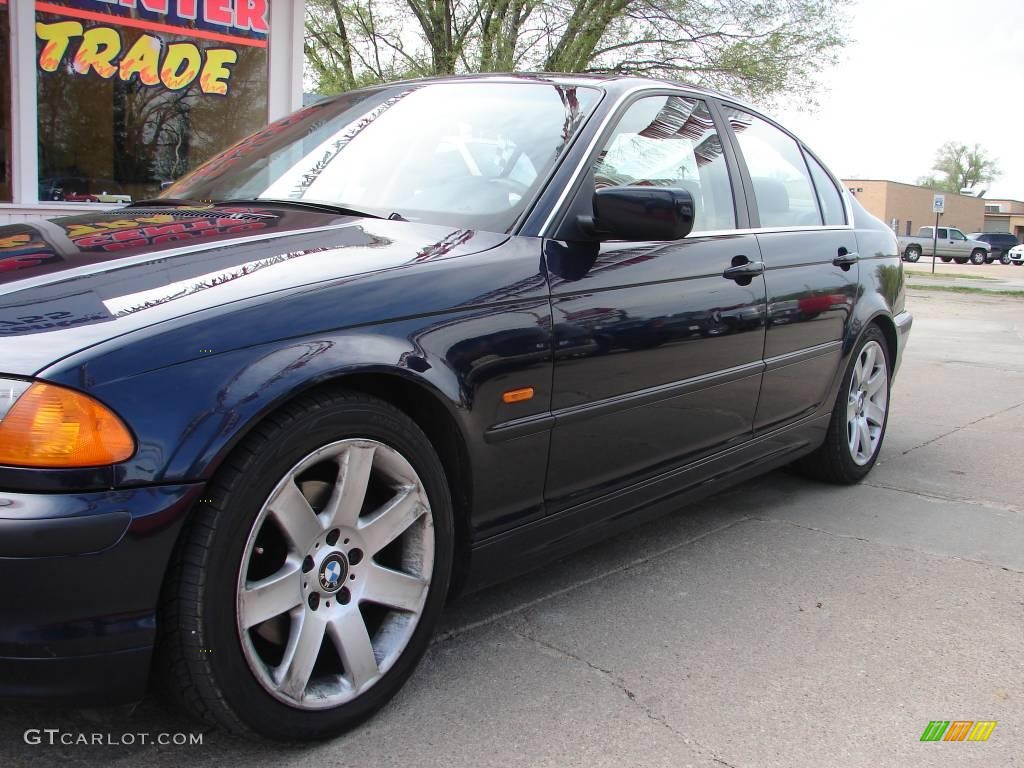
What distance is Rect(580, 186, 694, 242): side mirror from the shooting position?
2584mm

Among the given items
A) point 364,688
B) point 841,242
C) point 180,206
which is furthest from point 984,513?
point 180,206

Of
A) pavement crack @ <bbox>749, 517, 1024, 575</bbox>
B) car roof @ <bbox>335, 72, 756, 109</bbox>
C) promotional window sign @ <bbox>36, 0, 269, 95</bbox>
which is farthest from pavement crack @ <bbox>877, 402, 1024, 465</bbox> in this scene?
promotional window sign @ <bbox>36, 0, 269, 95</bbox>

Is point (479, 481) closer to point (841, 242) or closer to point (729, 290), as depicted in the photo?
point (729, 290)

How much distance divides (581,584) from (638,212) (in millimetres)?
1243

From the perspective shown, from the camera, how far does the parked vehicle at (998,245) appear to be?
49.8 meters

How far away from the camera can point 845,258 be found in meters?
4.05

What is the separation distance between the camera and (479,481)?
241cm

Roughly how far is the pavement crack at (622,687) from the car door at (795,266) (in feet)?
4.25

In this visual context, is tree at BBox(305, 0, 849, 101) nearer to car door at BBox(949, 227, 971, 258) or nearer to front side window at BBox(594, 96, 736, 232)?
front side window at BBox(594, 96, 736, 232)

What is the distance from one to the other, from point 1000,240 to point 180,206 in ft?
183

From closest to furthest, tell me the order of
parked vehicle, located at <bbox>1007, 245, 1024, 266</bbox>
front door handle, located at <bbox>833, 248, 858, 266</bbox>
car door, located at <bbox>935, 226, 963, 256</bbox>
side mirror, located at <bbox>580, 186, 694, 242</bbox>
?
1. side mirror, located at <bbox>580, 186, 694, 242</bbox>
2. front door handle, located at <bbox>833, 248, 858, 266</bbox>
3. car door, located at <bbox>935, 226, 963, 256</bbox>
4. parked vehicle, located at <bbox>1007, 245, 1024, 266</bbox>

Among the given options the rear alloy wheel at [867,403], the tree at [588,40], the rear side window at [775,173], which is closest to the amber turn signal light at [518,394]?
the rear side window at [775,173]

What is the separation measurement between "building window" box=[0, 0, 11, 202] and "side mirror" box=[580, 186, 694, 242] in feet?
20.5

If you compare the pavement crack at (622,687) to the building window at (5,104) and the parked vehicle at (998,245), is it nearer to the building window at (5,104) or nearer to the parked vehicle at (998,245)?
the building window at (5,104)
